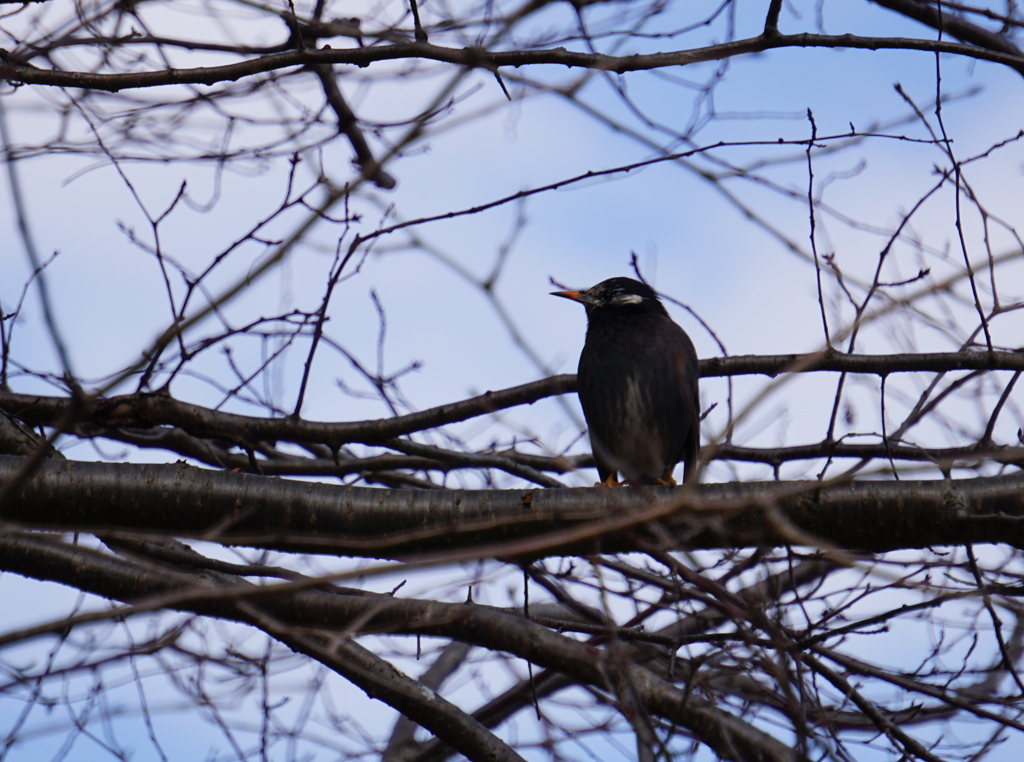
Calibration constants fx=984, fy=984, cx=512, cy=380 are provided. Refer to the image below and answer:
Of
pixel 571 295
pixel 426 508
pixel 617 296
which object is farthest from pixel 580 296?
pixel 426 508

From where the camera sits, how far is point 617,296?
675 centimetres

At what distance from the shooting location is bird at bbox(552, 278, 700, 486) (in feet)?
20.0

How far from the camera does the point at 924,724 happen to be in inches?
188

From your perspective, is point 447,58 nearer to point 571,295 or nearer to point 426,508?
point 426,508

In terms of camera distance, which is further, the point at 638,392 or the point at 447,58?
the point at 638,392

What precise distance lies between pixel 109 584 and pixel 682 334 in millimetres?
3814

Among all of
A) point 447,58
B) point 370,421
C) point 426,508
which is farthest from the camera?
point 370,421

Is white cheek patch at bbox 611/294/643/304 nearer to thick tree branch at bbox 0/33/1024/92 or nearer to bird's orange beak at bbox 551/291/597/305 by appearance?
bird's orange beak at bbox 551/291/597/305

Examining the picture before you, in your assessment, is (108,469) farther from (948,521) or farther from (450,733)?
(948,521)

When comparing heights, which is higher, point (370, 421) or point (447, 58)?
point (447, 58)

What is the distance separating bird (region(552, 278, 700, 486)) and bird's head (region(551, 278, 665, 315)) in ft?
0.38

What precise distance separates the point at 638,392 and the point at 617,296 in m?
0.93

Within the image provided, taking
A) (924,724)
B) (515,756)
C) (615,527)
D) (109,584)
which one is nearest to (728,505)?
(615,527)

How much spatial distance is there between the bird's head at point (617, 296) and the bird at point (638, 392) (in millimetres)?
115
